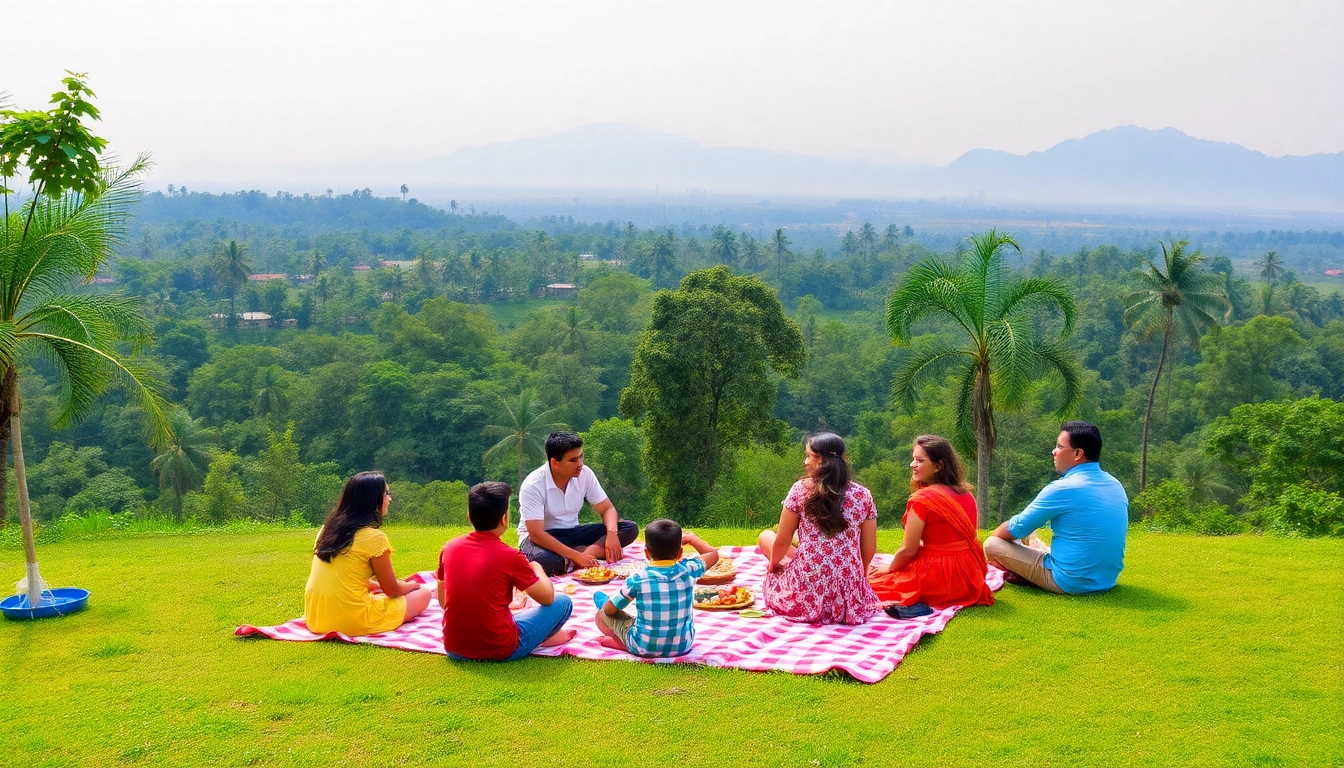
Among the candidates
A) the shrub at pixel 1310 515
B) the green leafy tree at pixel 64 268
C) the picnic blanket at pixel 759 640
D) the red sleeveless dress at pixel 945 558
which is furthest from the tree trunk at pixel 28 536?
the shrub at pixel 1310 515

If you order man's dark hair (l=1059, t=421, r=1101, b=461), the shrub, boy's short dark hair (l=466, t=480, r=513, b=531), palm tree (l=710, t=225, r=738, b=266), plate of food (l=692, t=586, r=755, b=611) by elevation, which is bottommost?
the shrub

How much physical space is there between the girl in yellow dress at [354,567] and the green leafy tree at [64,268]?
8.03ft

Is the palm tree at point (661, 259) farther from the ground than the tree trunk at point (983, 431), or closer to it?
farther from the ground

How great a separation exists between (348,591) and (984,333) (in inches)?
366

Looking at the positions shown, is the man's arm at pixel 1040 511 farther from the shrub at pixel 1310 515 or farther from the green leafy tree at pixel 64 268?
the green leafy tree at pixel 64 268

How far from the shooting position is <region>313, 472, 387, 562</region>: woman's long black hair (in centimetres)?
628

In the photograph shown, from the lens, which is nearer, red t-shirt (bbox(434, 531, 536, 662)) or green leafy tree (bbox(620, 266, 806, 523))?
red t-shirt (bbox(434, 531, 536, 662))

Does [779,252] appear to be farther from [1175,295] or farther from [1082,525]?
[1082,525]

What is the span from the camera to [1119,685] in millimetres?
5559

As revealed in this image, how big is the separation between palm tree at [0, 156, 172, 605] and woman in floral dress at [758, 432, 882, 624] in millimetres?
5710

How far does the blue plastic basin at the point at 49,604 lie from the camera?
7031 mm

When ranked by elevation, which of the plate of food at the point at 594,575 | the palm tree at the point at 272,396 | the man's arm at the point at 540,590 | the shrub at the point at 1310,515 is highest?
the man's arm at the point at 540,590

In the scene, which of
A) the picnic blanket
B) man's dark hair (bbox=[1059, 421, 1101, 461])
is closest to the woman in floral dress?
the picnic blanket

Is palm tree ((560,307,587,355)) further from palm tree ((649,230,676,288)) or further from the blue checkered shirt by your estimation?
the blue checkered shirt
